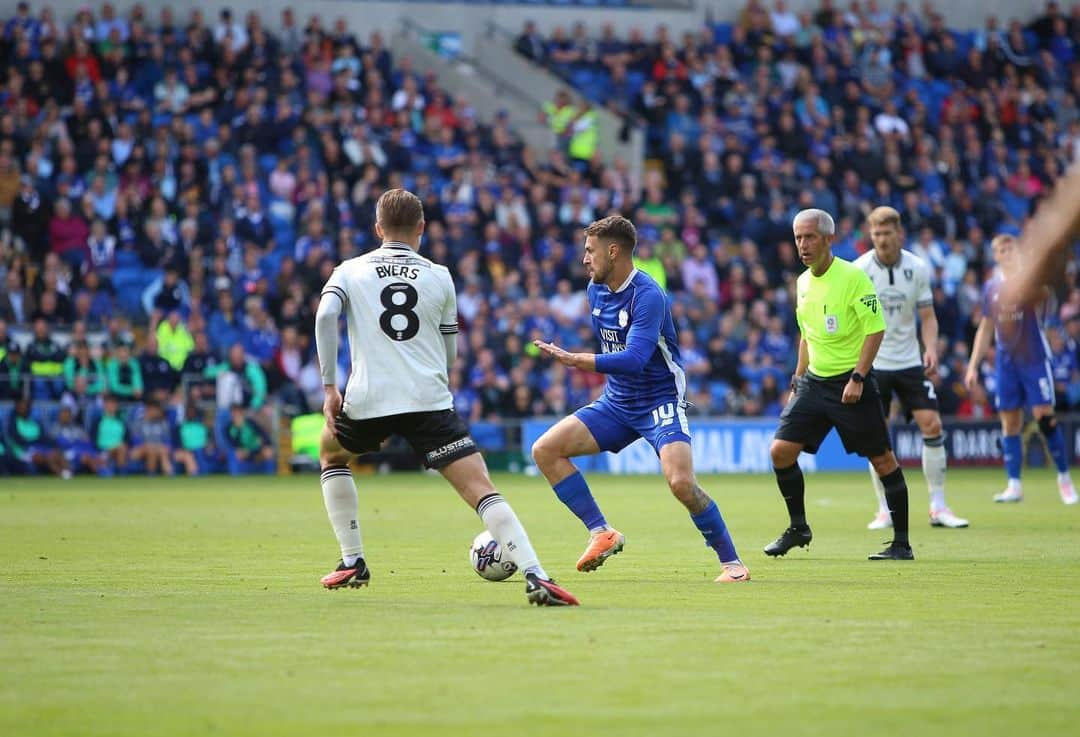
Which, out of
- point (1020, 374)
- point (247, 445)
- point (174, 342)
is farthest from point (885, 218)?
point (174, 342)

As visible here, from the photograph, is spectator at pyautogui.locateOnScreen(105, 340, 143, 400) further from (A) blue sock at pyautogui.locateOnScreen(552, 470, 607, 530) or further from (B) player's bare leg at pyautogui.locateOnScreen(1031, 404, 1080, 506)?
(A) blue sock at pyautogui.locateOnScreen(552, 470, 607, 530)

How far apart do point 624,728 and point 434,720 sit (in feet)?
2.14

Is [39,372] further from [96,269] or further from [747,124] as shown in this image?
[747,124]

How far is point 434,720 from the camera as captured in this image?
5785 mm

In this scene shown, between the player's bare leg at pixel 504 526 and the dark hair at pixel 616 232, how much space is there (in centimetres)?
197

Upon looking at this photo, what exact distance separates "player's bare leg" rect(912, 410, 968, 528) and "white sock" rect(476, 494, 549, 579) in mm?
7342

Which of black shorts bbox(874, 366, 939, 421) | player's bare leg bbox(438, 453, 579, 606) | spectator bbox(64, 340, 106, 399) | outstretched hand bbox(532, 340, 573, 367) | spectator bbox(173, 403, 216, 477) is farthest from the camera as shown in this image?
spectator bbox(173, 403, 216, 477)

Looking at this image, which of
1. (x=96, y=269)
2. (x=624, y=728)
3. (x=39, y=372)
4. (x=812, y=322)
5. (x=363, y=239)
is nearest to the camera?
(x=624, y=728)

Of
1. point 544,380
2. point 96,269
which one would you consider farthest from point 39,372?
point 544,380

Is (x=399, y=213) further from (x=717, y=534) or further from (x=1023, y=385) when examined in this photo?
(x=1023, y=385)

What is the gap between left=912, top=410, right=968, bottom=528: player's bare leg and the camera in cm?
1577

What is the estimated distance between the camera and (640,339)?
10.7 m

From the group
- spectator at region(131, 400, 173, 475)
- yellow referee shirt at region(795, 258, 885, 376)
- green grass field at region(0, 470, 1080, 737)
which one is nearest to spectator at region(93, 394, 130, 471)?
spectator at region(131, 400, 173, 475)

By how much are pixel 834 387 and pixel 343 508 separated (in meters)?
4.13
